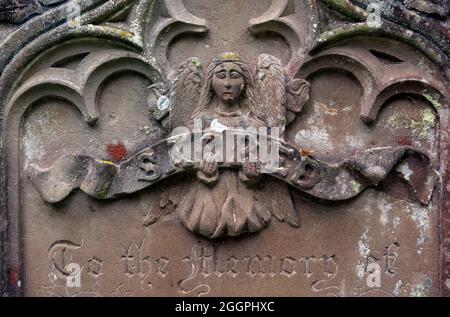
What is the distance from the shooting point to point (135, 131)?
5824mm

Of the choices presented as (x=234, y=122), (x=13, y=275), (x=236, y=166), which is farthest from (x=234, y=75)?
(x=13, y=275)

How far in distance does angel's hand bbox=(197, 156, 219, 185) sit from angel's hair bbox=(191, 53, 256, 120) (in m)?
0.32

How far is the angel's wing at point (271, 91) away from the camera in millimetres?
5695

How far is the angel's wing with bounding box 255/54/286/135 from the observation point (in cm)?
570

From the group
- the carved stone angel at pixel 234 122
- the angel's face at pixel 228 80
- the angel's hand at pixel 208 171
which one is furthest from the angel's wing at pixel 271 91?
the angel's hand at pixel 208 171

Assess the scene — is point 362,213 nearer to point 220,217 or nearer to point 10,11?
point 220,217

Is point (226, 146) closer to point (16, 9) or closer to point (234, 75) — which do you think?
point (234, 75)

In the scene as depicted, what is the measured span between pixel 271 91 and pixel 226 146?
0.48 m

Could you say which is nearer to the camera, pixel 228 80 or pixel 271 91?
pixel 228 80

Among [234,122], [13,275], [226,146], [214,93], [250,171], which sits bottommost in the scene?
[13,275]

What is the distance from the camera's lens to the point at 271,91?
571cm

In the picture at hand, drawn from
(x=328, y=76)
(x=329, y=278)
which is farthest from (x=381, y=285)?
(x=328, y=76)

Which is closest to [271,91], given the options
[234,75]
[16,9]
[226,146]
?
[234,75]

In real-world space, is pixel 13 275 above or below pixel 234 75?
below
